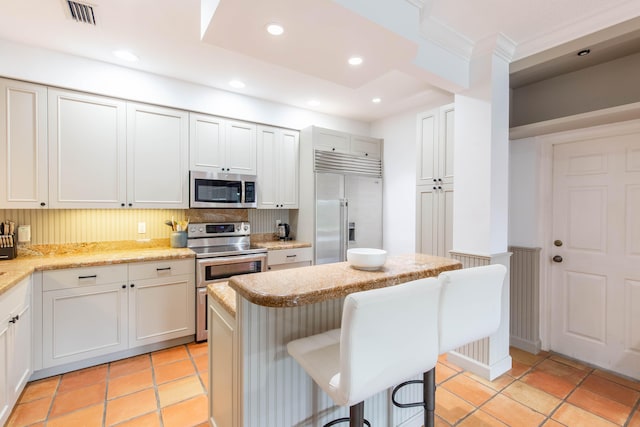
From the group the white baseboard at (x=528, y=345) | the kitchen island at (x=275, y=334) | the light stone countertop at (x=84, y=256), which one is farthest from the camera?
the white baseboard at (x=528, y=345)

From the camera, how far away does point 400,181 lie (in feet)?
13.5

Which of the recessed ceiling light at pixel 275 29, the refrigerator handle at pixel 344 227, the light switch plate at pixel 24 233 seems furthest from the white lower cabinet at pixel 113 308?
the recessed ceiling light at pixel 275 29

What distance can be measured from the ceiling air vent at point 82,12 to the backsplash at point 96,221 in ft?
5.57

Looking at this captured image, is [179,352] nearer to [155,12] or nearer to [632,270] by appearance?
[155,12]

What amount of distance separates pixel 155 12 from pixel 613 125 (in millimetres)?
3718

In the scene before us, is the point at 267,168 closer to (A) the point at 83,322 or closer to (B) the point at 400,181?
(B) the point at 400,181

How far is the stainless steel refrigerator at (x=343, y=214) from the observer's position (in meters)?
3.72

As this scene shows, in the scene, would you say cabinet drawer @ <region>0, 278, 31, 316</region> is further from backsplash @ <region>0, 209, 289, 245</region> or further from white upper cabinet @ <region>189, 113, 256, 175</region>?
white upper cabinet @ <region>189, 113, 256, 175</region>

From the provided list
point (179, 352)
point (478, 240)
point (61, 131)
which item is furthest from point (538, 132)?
point (61, 131)

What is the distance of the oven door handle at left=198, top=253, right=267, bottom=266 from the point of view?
2.97m

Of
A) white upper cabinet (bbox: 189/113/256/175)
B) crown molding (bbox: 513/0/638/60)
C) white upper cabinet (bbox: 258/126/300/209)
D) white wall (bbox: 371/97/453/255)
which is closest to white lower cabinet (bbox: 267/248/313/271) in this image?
white upper cabinet (bbox: 258/126/300/209)

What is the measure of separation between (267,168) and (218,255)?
1257 millimetres

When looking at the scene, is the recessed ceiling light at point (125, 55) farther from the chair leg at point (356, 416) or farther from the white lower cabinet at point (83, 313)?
the chair leg at point (356, 416)

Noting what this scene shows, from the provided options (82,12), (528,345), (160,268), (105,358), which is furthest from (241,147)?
(528,345)
